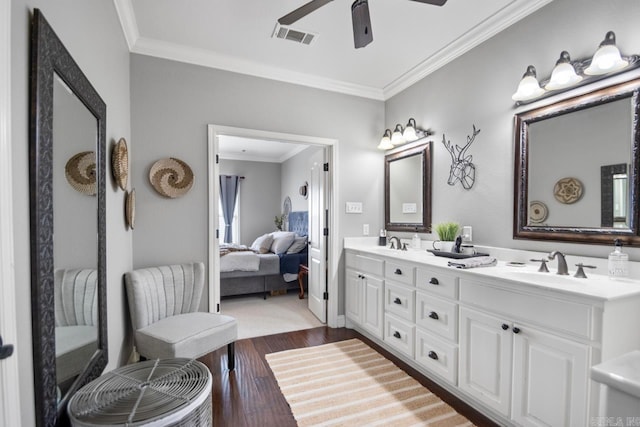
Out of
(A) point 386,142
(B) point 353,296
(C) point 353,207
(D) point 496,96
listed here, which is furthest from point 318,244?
(D) point 496,96

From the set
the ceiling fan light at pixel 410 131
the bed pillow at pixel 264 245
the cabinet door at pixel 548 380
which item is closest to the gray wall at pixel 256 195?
the bed pillow at pixel 264 245

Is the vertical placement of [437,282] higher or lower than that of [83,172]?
lower

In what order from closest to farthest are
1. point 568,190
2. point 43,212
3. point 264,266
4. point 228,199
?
point 43,212 < point 568,190 < point 264,266 < point 228,199

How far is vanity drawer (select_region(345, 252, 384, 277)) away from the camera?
8.99 feet

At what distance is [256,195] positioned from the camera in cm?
739

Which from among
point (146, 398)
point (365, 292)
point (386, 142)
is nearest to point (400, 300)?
point (365, 292)

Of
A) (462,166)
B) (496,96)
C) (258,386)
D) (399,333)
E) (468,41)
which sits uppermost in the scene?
(468,41)

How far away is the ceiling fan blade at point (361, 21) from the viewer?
1664 mm

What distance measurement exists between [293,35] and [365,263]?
2126mm

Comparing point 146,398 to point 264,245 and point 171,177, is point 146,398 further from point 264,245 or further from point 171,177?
point 264,245

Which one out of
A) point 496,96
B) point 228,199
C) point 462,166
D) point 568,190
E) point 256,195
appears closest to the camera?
point 568,190

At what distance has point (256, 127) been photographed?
302 centimetres

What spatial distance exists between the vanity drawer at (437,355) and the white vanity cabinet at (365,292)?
496 mm

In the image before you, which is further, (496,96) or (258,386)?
(496,96)
